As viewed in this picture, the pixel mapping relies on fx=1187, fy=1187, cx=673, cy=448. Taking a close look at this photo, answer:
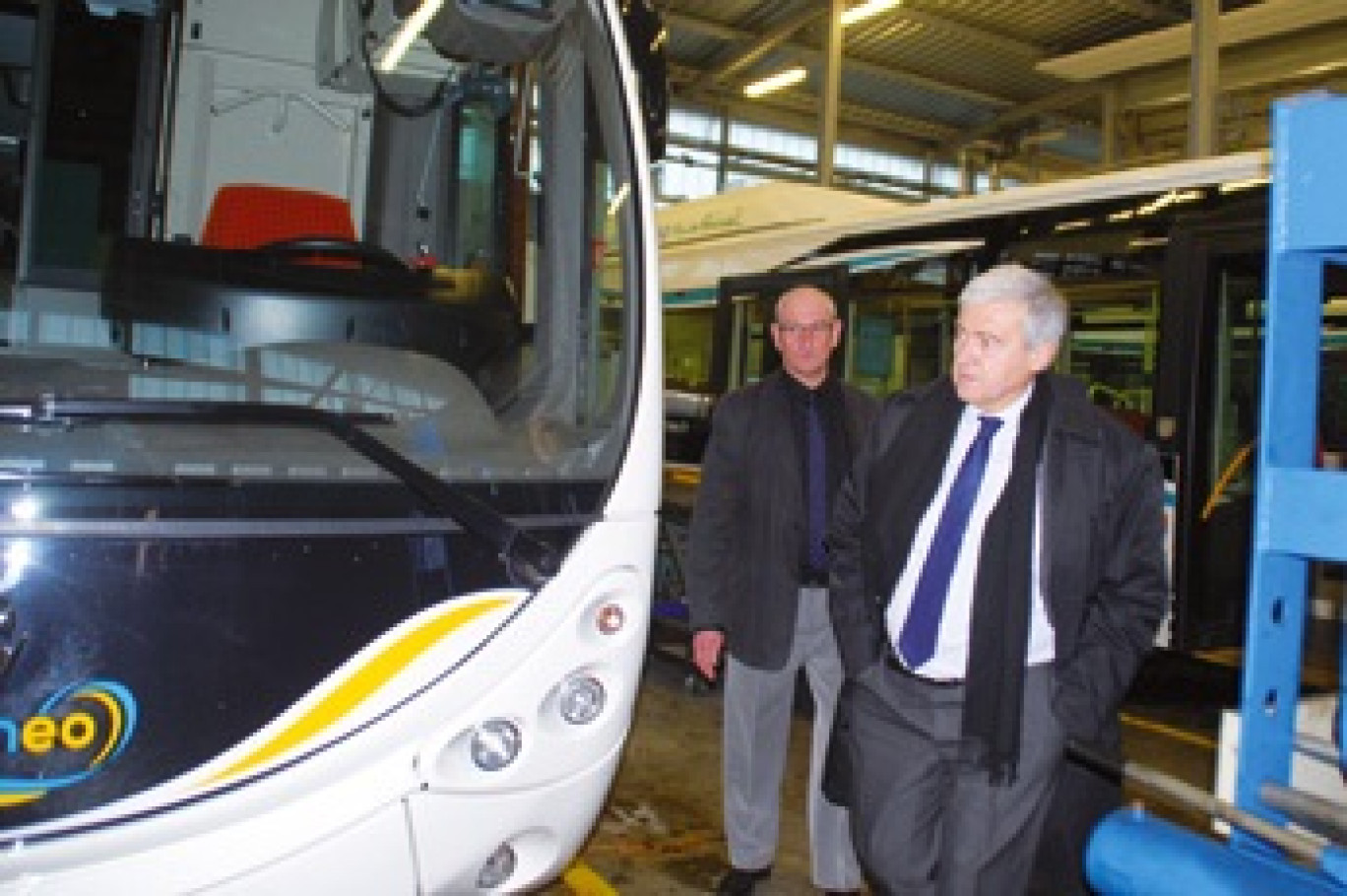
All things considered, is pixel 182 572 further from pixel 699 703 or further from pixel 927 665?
pixel 699 703

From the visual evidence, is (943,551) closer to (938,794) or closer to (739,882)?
(938,794)

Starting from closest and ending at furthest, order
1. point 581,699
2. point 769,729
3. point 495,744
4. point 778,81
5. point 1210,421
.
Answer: point 495,744 → point 581,699 → point 769,729 → point 1210,421 → point 778,81

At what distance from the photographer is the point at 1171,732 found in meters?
6.18

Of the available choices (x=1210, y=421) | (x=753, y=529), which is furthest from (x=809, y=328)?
(x=1210, y=421)

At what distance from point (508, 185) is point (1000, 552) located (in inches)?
60.1

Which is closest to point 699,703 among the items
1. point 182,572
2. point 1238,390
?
point 1238,390

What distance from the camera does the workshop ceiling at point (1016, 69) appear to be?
13.0 meters

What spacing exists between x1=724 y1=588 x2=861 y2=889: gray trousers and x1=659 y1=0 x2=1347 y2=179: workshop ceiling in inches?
376

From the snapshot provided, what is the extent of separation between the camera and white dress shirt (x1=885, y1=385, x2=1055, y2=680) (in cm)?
244

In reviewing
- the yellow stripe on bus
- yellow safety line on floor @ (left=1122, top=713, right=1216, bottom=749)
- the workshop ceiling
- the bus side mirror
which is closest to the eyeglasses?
the bus side mirror

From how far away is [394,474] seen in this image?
6.86 feet

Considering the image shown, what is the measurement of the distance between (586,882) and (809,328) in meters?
1.90

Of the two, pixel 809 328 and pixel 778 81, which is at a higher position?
pixel 778 81

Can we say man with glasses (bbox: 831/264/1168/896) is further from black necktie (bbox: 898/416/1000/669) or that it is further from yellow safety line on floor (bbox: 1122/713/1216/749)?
yellow safety line on floor (bbox: 1122/713/1216/749)
